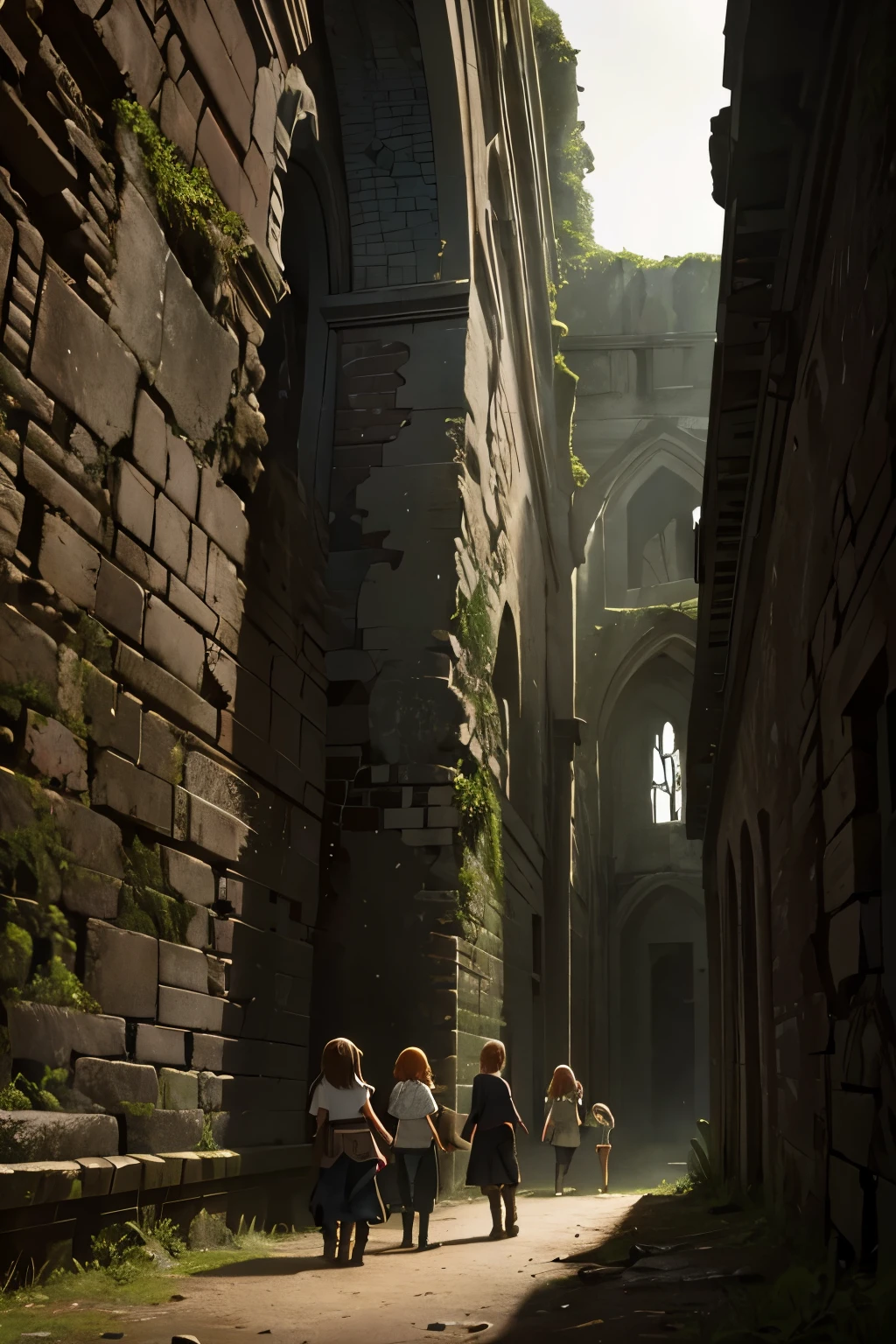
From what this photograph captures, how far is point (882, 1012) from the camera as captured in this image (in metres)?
3.41

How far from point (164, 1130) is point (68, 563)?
8.13 ft

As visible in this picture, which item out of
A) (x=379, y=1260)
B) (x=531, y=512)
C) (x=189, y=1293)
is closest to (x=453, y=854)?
(x=379, y=1260)

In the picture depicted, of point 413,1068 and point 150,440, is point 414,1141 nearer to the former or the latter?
point 413,1068

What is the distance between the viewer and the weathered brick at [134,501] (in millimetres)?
5352

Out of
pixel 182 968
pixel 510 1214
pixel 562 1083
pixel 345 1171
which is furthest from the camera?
pixel 562 1083

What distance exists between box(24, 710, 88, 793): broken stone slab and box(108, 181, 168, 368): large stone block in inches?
53.7

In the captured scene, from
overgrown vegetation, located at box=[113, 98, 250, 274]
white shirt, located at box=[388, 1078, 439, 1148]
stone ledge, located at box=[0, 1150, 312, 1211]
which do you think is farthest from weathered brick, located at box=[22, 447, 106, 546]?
white shirt, located at box=[388, 1078, 439, 1148]

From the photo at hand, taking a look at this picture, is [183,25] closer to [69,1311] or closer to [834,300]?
[834,300]

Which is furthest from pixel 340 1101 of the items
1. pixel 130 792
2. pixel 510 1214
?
pixel 130 792

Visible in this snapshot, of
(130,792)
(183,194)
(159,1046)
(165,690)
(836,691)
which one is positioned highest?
(183,194)

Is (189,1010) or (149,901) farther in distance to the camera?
(189,1010)

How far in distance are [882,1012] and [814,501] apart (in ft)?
6.14

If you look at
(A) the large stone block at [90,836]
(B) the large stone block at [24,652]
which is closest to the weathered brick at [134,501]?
(B) the large stone block at [24,652]

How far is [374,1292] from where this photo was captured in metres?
4.96
